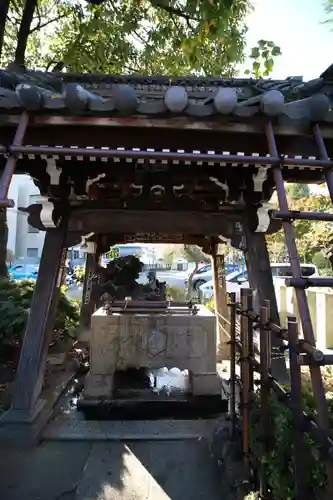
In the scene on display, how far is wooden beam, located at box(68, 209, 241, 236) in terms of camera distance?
5352mm

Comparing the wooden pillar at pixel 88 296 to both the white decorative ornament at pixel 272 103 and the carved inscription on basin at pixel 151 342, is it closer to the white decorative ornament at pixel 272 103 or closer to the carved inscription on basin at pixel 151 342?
the carved inscription on basin at pixel 151 342

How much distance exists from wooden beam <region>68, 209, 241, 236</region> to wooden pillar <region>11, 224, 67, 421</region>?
51 centimetres

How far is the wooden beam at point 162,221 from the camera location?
211 inches

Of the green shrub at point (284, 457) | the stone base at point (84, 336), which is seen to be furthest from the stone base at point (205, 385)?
the stone base at point (84, 336)

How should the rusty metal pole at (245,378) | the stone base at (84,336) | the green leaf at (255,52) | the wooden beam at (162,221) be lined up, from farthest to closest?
1. the stone base at (84,336)
2. the wooden beam at (162,221)
3. the green leaf at (255,52)
4. the rusty metal pole at (245,378)

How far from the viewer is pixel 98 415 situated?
4902mm

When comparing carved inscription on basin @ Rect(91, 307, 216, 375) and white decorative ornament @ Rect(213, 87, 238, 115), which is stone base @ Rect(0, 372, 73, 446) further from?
white decorative ornament @ Rect(213, 87, 238, 115)

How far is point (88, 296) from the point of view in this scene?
8.24 m

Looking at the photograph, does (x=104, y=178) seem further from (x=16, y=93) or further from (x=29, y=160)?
(x=16, y=93)

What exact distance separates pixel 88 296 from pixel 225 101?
613 centimetres

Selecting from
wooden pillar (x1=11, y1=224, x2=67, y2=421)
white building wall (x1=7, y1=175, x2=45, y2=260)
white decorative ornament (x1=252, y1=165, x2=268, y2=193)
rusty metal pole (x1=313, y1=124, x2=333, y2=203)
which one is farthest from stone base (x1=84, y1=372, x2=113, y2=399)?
white building wall (x1=7, y1=175, x2=45, y2=260)

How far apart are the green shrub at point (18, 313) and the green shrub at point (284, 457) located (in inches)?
175

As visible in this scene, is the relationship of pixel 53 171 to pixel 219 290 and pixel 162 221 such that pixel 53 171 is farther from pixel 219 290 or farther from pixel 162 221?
pixel 219 290

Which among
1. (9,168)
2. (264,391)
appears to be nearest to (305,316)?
(264,391)
